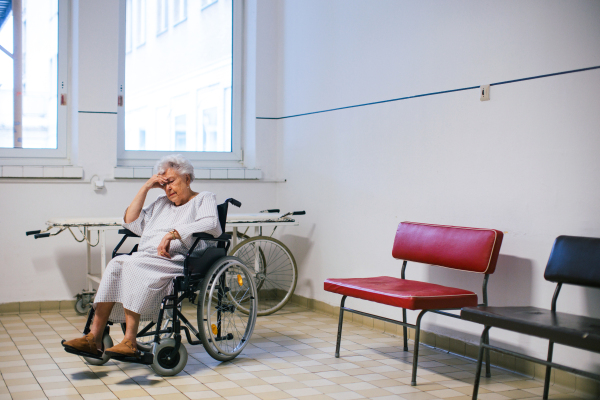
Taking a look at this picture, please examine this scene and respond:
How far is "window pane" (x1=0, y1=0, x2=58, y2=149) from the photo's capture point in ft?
15.9

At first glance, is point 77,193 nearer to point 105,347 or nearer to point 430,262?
point 105,347

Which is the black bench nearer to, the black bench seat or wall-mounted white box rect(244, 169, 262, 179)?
the black bench seat

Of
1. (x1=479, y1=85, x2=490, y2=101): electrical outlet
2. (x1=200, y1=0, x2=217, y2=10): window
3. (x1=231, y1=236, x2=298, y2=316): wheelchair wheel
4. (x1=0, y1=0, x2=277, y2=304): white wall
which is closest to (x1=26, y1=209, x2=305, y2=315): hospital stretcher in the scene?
(x1=231, y1=236, x2=298, y2=316): wheelchair wheel

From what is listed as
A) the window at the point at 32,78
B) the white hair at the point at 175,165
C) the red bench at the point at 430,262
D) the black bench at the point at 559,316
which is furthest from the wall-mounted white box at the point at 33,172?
the black bench at the point at 559,316

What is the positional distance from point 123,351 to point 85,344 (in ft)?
0.62

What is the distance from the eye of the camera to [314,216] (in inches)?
197

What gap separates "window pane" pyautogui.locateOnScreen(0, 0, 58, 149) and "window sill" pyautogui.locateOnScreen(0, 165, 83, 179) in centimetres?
34

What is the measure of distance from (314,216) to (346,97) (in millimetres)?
999

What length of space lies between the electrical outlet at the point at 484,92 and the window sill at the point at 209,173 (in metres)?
2.37

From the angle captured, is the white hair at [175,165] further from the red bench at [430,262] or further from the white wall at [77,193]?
→ the white wall at [77,193]

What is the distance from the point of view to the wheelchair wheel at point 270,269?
4730mm

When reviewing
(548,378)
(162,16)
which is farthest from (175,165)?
(162,16)

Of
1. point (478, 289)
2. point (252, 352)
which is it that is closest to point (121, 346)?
point (252, 352)

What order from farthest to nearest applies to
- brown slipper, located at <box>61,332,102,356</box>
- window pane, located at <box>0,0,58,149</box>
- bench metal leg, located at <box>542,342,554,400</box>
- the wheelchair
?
1. window pane, located at <box>0,0,58,149</box>
2. the wheelchair
3. brown slipper, located at <box>61,332,102,356</box>
4. bench metal leg, located at <box>542,342,554,400</box>
